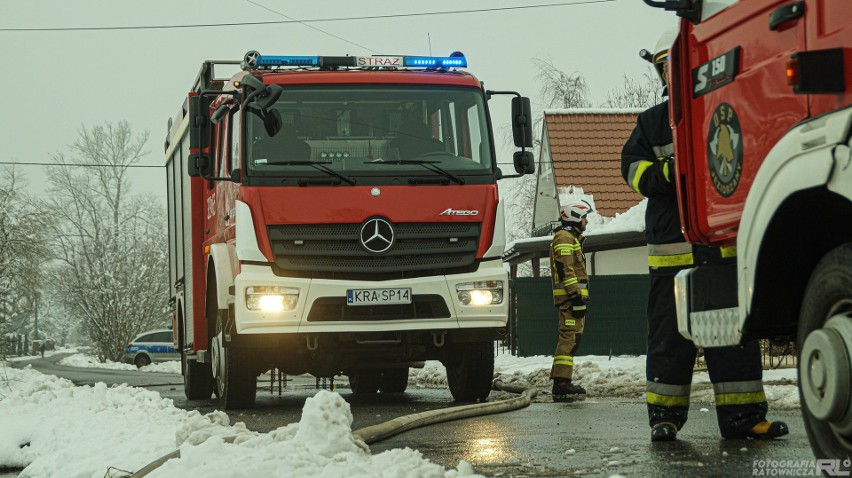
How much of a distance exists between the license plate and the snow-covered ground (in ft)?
5.67

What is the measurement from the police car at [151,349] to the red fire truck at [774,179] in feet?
136

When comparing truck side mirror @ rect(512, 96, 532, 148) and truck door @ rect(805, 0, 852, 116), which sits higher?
truck side mirror @ rect(512, 96, 532, 148)

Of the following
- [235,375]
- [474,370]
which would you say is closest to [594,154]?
[474,370]

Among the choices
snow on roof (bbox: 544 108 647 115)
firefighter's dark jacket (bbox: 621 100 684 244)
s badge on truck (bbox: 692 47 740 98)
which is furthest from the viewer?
snow on roof (bbox: 544 108 647 115)

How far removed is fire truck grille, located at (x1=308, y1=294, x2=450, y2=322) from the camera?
1011 cm

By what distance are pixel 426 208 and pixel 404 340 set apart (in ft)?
3.78

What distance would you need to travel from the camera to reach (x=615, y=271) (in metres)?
29.8

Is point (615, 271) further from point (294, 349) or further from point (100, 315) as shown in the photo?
point (100, 315)

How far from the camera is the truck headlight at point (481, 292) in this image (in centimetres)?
1035

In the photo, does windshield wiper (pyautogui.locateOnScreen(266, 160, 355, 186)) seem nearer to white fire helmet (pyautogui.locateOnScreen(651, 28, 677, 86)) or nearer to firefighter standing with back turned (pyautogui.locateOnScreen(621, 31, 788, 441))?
firefighter standing with back turned (pyautogui.locateOnScreen(621, 31, 788, 441))

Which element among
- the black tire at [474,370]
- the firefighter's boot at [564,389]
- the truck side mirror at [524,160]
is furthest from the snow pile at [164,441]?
the firefighter's boot at [564,389]

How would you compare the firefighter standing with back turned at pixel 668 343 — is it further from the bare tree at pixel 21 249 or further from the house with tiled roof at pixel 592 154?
the bare tree at pixel 21 249

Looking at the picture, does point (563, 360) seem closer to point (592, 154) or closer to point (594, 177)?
point (594, 177)

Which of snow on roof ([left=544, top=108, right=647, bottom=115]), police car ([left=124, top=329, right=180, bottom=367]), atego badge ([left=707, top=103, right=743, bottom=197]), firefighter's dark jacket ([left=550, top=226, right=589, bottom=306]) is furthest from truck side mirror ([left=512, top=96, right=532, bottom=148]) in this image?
police car ([left=124, top=329, right=180, bottom=367])
